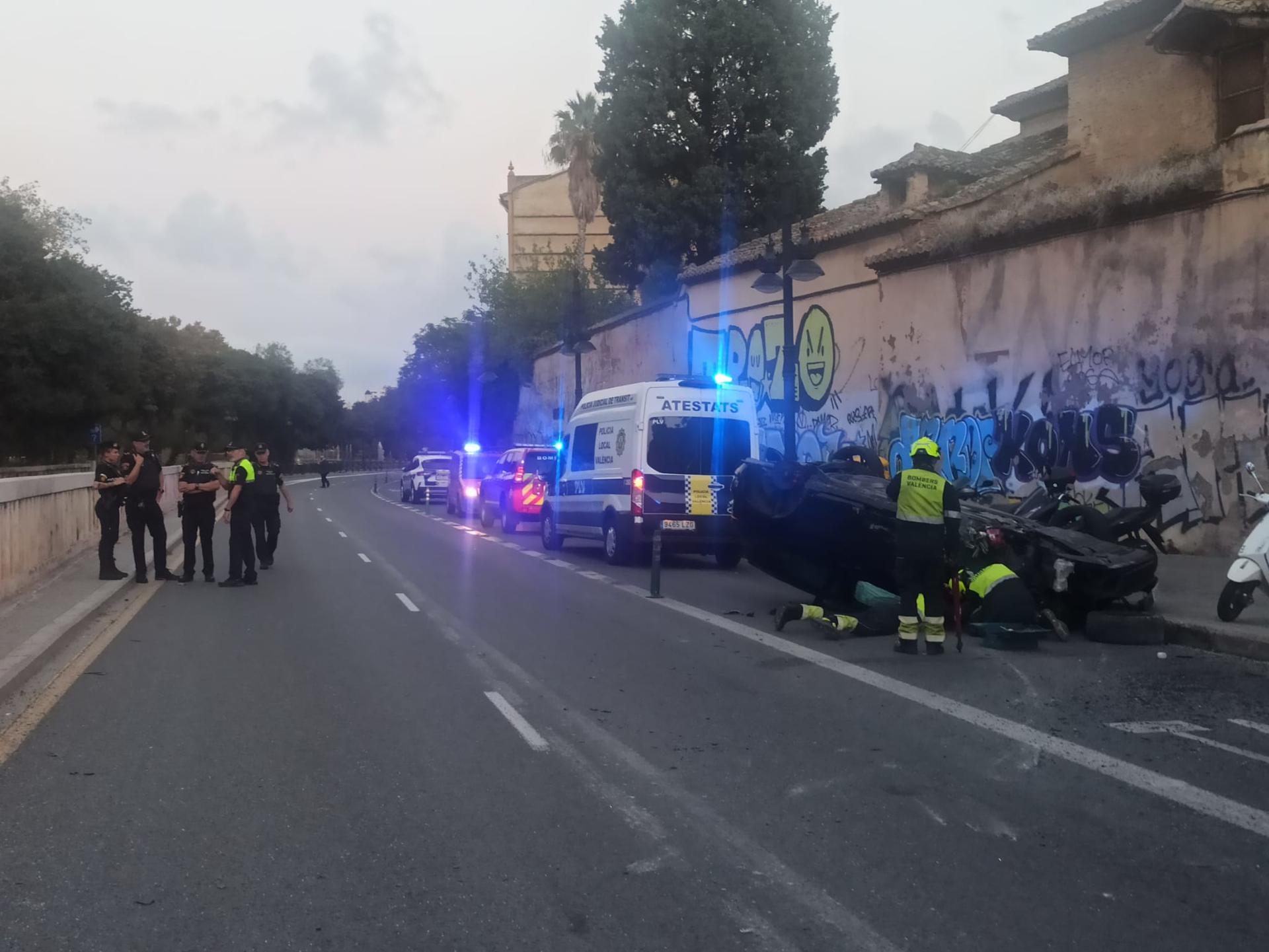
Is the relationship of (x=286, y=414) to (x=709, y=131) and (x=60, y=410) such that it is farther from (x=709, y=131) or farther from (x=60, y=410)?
(x=709, y=131)

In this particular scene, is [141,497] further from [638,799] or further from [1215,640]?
[1215,640]

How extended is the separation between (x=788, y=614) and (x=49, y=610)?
23.6ft

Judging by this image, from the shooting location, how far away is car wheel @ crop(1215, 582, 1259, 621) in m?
10.7

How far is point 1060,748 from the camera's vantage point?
6938 millimetres

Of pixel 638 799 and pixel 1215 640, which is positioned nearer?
pixel 638 799

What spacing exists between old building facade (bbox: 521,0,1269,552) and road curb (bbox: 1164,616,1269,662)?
5.03 meters

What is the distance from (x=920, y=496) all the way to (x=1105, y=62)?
15869mm

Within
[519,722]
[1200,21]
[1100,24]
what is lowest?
[519,722]

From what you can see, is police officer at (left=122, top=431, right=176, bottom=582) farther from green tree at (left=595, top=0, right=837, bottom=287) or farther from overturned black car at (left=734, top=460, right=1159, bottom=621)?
green tree at (left=595, top=0, right=837, bottom=287)

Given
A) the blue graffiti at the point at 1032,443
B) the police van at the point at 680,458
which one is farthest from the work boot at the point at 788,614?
the police van at the point at 680,458

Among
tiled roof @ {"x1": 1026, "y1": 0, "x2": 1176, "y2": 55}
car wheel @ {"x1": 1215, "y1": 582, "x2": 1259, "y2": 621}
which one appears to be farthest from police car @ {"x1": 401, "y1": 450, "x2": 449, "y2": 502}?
car wheel @ {"x1": 1215, "y1": 582, "x2": 1259, "y2": 621}

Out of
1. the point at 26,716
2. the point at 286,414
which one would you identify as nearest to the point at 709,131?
the point at 26,716

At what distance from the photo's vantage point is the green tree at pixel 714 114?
4100cm

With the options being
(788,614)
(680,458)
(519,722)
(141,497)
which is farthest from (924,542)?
(141,497)
